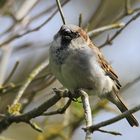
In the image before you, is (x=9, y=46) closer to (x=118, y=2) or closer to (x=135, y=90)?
(x=135, y=90)

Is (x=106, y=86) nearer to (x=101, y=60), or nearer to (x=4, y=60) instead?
(x=101, y=60)

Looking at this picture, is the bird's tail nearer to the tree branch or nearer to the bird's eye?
the bird's eye

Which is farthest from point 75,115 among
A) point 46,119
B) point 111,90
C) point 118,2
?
point 118,2

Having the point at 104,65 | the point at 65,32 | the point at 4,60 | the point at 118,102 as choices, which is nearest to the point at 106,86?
the point at 104,65

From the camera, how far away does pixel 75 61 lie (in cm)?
327

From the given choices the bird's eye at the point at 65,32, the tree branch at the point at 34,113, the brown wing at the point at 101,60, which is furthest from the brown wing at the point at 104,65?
the tree branch at the point at 34,113

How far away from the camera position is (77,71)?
129 inches

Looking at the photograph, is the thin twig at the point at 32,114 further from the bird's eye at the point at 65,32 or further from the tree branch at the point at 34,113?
the bird's eye at the point at 65,32

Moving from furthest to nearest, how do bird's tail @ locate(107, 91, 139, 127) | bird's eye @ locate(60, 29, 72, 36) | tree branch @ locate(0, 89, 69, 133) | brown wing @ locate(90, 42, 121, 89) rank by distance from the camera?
bird's tail @ locate(107, 91, 139, 127) < brown wing @ locate(90, 42, 121, 89) < bird's eye @ locate(60, 29, 72, 36) < tree branch @ locate(0, 89, 69, 133)

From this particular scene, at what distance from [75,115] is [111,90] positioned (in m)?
0.70

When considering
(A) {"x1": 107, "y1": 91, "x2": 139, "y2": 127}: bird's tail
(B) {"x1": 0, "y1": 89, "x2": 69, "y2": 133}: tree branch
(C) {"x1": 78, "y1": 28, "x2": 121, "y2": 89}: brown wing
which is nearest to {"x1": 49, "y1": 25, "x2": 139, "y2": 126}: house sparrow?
(C) {"x1": 78, "y1": 28, "x2": 121, "y2": 89}: brown wing

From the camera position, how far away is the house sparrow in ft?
10.7

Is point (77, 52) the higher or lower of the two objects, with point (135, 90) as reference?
higher

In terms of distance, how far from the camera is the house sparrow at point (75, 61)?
3.25m
